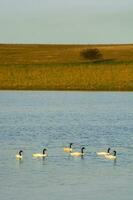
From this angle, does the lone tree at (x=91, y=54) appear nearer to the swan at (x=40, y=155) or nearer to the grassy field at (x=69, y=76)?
the grassy field at (x=69, y=76)

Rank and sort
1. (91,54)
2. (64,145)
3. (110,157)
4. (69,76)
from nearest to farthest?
1. (110,157)
2. (64,145)
3. (69,76)
4. (91,54)

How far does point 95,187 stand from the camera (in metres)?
25.1

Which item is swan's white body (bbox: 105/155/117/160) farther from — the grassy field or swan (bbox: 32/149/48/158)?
the grassy field

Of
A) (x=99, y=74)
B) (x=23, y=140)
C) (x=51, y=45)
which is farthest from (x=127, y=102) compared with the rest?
(x=51, y=45)

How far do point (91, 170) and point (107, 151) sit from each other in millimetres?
4388

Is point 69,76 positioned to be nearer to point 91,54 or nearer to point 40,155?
point 91,54

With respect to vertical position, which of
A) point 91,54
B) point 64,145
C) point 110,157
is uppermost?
point 91,54

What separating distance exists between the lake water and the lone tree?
32465 mm

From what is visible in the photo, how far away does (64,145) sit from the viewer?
34.7 m

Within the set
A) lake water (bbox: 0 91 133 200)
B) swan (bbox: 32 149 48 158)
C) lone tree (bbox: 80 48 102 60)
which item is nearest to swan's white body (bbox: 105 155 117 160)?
lake water (bbox: 0 91 133 200)

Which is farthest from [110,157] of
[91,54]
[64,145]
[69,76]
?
[91,54]

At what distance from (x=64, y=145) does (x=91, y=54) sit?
59451mm

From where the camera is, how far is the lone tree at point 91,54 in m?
92.6

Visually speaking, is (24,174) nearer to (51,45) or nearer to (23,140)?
(23,140)
